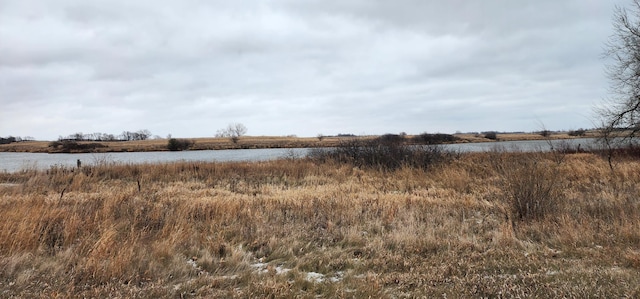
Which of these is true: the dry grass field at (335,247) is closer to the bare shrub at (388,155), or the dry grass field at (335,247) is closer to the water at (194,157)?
the bare shrub at (388,155)

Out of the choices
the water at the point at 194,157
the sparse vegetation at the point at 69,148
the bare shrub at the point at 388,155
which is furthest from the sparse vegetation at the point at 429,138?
the sparse vegetation at the point at 69,148

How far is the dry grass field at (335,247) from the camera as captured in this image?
411cm

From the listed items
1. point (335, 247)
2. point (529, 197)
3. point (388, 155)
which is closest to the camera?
point (335, 247)

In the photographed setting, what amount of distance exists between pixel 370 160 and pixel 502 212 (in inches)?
526

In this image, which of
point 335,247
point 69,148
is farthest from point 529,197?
point 69,148

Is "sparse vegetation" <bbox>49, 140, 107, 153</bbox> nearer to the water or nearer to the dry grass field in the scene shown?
the water

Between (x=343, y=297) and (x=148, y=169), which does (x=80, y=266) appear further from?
(x=148, y=169)

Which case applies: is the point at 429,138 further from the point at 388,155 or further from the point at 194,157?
the point at 194,157

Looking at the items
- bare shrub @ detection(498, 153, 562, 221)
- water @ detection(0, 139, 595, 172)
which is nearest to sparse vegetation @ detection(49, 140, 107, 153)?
water @ detection(0, 139, 595, 172)

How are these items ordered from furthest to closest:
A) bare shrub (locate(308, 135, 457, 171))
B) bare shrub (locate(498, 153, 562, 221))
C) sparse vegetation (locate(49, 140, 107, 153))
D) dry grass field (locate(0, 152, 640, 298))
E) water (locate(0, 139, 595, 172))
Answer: sparse vegetation (locate(49, 140, 107, 153)) < water (locate(0, 139, 595, 172)) < bare shrub (locate(308, 135, 457, 171)) < bare shrub (locate(498, 153, 562, 221)) < dry grass field (locate(0, 152, 640, 298))

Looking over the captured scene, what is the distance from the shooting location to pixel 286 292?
13.0 feet

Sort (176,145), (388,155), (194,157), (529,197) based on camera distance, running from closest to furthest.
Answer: (529,197), (388,155), (194,157), (176,145)

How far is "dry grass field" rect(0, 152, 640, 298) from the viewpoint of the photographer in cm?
411

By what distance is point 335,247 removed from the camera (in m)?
5.95
